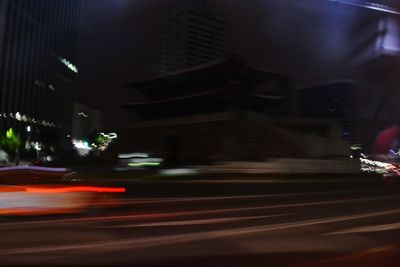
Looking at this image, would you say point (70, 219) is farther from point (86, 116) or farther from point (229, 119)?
point (86, 116)

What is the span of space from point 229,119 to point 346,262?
44796 mm

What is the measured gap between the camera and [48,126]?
4254 inches

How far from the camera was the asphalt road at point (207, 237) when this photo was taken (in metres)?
7.07

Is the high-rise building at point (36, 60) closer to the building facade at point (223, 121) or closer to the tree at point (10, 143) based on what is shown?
the tree at point (10, 143)

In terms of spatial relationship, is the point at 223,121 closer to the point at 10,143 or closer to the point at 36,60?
the point at 10,143

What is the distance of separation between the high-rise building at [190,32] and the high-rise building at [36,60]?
4902 centimetres

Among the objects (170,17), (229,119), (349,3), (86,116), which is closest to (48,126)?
(86,116)

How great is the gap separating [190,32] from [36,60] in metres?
70.3

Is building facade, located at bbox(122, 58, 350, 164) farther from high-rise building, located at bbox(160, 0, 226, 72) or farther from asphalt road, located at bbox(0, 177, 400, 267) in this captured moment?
asphalt road, located at bbox(0, 177, 400, 267)

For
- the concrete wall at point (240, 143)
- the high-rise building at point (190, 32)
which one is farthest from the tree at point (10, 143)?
the high-rise building at point (190, 32)

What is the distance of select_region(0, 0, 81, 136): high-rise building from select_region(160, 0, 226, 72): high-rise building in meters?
49.0

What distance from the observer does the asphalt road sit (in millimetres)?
7070

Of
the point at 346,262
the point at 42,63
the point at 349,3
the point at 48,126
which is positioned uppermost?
the point at 42,63

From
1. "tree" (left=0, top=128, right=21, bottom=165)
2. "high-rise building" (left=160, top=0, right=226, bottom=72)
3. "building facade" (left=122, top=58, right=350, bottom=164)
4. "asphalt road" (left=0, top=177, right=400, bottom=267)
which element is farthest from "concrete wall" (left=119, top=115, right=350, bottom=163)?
"asphalt road" (left=0, top=177, right=400, bottom=267)
